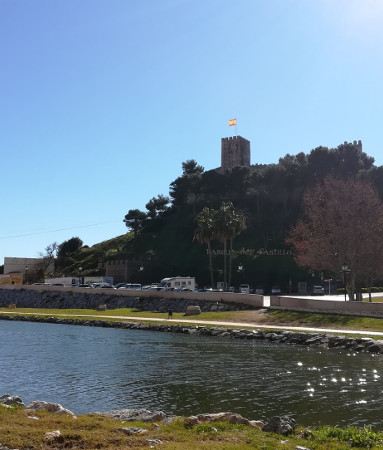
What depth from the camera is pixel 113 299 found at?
75.9m

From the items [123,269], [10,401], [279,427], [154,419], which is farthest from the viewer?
[123,269]

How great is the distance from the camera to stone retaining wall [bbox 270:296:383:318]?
158ft

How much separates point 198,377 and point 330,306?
1139 inches

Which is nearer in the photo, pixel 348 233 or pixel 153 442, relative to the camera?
pixel 153 442

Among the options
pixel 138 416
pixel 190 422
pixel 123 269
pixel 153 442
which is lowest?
pixel 138 416

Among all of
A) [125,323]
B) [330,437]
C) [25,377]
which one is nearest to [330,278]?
[125,323]

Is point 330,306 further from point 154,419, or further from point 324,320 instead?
point 154,419

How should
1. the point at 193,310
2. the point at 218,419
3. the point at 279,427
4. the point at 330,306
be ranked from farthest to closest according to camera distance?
the point at 193,310 → the point at 330,306 → the point at 218,419 → the point at 279,427

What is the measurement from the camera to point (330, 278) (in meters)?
90.6

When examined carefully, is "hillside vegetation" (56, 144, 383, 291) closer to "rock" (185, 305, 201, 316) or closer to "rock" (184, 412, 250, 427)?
"rock" (185, 305, 201, 316)

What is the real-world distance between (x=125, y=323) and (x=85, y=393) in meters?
31.9

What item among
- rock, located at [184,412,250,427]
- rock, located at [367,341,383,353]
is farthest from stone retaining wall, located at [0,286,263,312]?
rock, located at [184,412,250,427]

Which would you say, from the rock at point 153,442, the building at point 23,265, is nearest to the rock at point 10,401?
the rock at point 153,442

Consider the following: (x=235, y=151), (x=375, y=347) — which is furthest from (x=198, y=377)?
(x=235, y=151)
